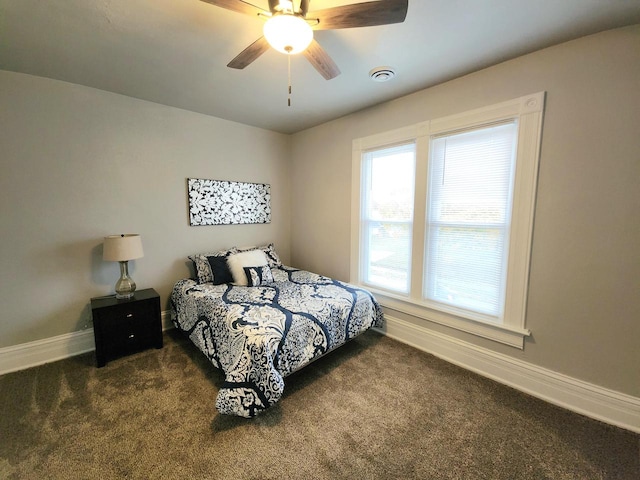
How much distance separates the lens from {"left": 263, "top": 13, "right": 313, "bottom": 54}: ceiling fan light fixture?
123cm

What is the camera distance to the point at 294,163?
3871 mm

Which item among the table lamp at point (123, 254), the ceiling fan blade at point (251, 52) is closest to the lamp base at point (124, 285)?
the table lamp at point (123, 254)

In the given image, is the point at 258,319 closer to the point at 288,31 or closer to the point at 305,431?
the point at 305,431

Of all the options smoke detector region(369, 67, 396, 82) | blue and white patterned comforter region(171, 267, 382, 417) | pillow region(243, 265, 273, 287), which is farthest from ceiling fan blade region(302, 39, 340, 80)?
pillow region(243, 265, 273, 287)

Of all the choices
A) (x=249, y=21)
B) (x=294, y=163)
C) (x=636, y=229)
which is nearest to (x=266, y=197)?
(x=294, y=163)

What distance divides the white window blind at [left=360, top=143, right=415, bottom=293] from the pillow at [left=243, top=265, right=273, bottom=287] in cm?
113

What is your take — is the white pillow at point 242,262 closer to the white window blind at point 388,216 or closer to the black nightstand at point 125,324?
the black nightstand at point 125,324

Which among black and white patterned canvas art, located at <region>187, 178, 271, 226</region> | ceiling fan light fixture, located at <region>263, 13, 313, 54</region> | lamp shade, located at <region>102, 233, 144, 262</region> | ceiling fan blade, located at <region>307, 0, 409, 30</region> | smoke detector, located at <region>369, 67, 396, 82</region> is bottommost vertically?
lamp shade, located at <region>102, 233, 144, 262</region>

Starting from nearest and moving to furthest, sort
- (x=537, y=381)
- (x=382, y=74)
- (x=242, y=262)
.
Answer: (x=537, y=381) → (x=382, y=74) → (x=242, y=262)

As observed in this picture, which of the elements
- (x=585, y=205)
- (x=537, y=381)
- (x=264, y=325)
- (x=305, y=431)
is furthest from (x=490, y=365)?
(x=264, y=325)

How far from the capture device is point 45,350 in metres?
2.34

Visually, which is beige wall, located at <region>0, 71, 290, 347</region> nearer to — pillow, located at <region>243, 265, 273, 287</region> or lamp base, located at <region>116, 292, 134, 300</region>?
lamp base, located at <region>116, 292, 134, 300</region>

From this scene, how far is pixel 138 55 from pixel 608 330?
12.4 feet

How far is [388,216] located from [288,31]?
1.98 meters
